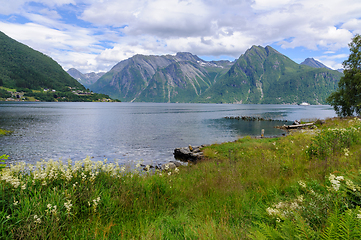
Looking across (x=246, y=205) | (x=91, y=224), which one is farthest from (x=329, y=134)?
(x=91, y=224)

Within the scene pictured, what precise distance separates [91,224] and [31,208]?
5.37 ft

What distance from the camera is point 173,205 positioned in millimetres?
6969

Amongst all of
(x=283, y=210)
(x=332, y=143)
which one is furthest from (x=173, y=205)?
(x=332, y=143)

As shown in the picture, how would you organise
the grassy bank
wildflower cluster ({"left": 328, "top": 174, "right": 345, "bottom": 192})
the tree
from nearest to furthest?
the grassy bank, wildflower cluster ({"left": 328, "top": 174, "right": 345, "bottom": 192}), the tree

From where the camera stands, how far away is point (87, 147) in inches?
1267

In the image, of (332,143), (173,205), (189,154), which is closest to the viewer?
(173,205)

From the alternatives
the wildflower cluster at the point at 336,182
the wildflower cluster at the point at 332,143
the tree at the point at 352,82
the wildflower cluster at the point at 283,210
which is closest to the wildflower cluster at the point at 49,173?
the wildflower cluster at the point at 283,210

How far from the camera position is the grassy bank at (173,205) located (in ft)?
13.4

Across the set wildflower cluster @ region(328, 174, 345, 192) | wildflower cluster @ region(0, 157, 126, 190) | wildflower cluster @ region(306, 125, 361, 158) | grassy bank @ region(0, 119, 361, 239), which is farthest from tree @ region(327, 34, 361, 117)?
wildflower cluster @ region(0, 157, 126, 190)

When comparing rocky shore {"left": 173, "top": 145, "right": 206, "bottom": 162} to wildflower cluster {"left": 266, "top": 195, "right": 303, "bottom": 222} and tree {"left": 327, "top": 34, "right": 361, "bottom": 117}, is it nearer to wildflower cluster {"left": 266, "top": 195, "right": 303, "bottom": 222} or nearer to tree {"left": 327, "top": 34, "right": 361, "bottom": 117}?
wildflower cluster {"left": 266, "top": 195, "right": 303, "bottom": 222}

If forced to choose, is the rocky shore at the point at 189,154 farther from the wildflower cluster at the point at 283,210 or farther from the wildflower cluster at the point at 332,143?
the wildflower cluster at the point at 283,210

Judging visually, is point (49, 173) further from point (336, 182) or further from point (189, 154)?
point (189, 154)

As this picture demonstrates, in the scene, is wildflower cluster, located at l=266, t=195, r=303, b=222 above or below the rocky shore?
above

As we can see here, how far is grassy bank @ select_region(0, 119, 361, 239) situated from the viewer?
4096 mm
